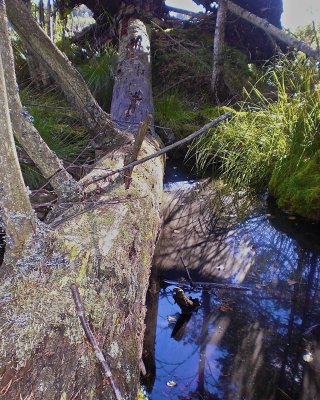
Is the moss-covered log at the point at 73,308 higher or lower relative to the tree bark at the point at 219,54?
lower

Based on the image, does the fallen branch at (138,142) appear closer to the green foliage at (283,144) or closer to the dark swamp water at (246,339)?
the dark swamp water at (246,339)

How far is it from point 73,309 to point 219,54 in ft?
16.7

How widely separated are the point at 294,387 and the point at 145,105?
3.13 m

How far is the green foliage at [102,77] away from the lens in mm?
5344

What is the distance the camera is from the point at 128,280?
1724 mm

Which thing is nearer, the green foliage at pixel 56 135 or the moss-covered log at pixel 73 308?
the moss-covered log at pixel 73 308

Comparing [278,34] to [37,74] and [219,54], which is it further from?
[37,74]

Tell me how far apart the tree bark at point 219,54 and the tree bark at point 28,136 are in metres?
4.10

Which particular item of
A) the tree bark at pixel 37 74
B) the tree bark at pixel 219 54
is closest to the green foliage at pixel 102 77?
the tree bark at pixel 37 74

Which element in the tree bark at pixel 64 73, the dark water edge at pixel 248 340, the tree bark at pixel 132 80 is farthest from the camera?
the tree bark at pixel 132 80

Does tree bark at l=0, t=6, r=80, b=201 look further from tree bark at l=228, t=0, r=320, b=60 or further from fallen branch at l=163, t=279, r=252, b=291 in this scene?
tree bark at l=228, t=0, r=320, b=60

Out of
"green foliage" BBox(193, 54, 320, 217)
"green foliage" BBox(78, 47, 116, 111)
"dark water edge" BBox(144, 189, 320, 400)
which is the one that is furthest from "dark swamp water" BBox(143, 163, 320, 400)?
"green foliage" BBox(78, 47, 116, 111)

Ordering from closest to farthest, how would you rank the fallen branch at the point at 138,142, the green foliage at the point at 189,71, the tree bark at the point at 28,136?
1. the tree bark at the point at 28,136
2. the fallen branch at the point at 138,142
3. the green foliage at the point at 189,71

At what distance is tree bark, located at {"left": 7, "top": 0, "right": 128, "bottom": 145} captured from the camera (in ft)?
8.18
